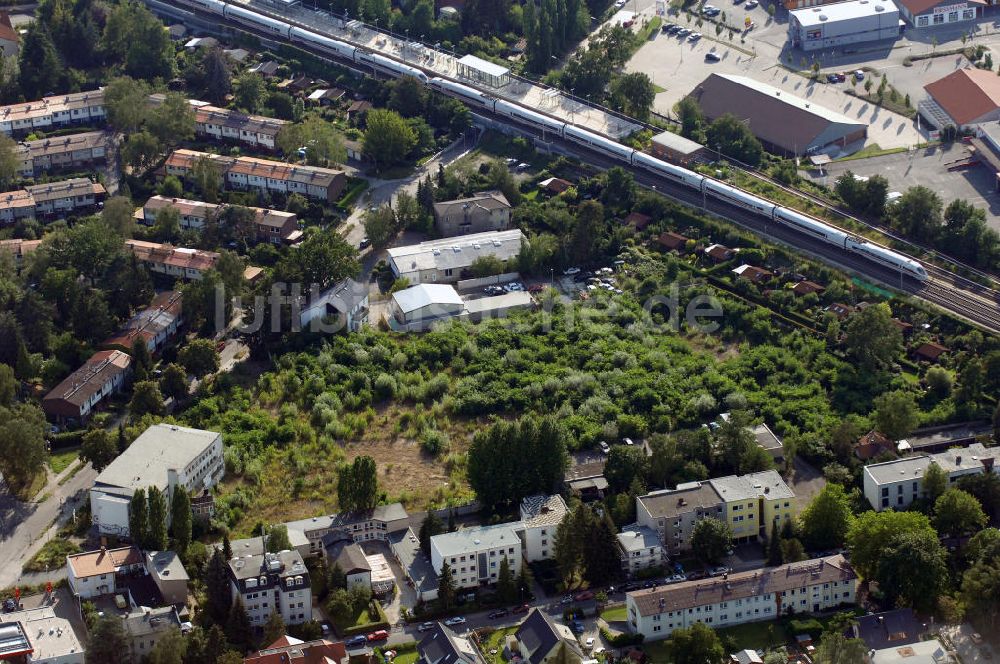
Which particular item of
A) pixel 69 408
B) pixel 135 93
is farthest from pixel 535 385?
pixel 135 93

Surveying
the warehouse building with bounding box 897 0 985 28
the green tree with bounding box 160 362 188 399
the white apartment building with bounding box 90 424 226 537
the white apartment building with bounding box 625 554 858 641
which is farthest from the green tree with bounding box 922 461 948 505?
the warehouse building with bounding box 897 0 985 28

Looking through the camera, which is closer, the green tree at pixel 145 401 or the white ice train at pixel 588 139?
the green tree at pixel 145 401

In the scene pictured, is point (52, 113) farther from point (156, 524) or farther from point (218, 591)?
point (218, 591)

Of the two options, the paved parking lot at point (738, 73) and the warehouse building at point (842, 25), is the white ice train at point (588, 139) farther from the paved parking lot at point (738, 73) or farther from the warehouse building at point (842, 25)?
the warehouse building at point (842, 25)

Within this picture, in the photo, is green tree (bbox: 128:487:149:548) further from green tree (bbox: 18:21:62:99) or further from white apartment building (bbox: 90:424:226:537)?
green tree (bbox: 18:21:62:99)

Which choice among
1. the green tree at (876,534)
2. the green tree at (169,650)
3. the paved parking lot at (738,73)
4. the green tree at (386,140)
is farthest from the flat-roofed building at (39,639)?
the paved parking lot at (738,73)

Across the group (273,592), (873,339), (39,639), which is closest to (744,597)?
(273,592)
